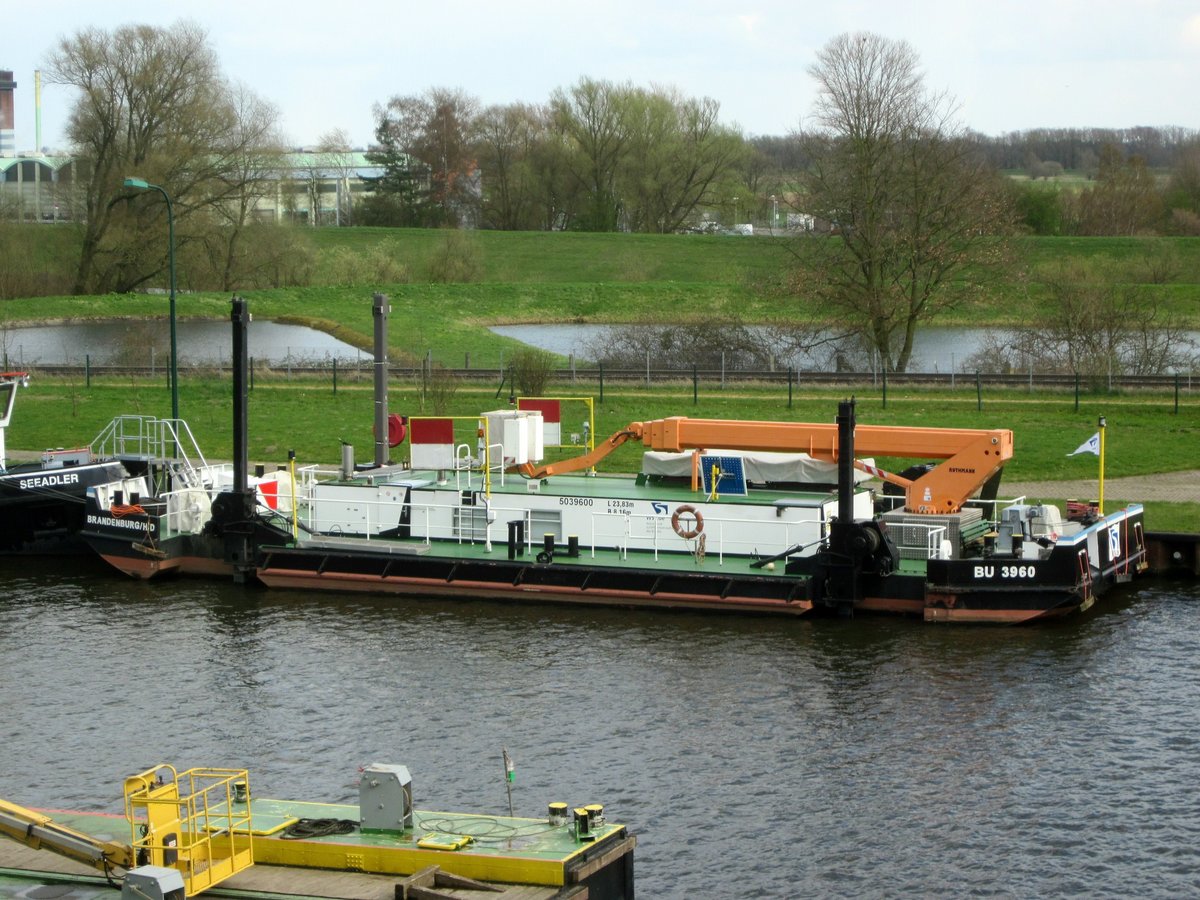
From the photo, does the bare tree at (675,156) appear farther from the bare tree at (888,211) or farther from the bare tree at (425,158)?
the bare tree at (888,211)

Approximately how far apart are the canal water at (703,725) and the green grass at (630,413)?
12412 millimetres

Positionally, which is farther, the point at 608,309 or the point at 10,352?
the point at 608,309

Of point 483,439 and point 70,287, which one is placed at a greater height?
point 70,287

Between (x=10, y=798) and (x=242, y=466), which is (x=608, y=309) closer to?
(x=242, y=466)

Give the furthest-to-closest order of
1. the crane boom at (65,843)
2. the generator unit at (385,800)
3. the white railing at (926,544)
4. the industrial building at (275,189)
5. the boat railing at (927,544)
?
the industrial building at (275,189) < the white railing at (926,544) < the boat railing at (927,544) < the generator unit at (385,800) < the crane boom at (65,843)

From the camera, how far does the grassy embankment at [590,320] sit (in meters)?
45.1

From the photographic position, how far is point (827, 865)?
17.3m

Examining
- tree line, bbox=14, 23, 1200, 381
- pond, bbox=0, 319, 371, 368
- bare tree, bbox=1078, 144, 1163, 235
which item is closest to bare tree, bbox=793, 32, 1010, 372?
tree line, bbox=14, 23, 1200, 381

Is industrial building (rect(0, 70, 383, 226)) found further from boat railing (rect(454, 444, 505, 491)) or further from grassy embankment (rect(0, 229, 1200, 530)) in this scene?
boat railing (rect(454, 444, 505, 491))

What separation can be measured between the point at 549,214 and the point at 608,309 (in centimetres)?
3805

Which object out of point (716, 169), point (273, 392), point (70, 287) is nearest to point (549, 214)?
point (716, 169)

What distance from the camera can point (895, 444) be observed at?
30.2 m

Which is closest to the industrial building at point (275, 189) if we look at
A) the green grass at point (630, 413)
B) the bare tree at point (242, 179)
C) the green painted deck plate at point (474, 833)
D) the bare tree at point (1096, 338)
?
the bare tree at point (242, 179)

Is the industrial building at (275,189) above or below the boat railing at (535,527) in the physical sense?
above
